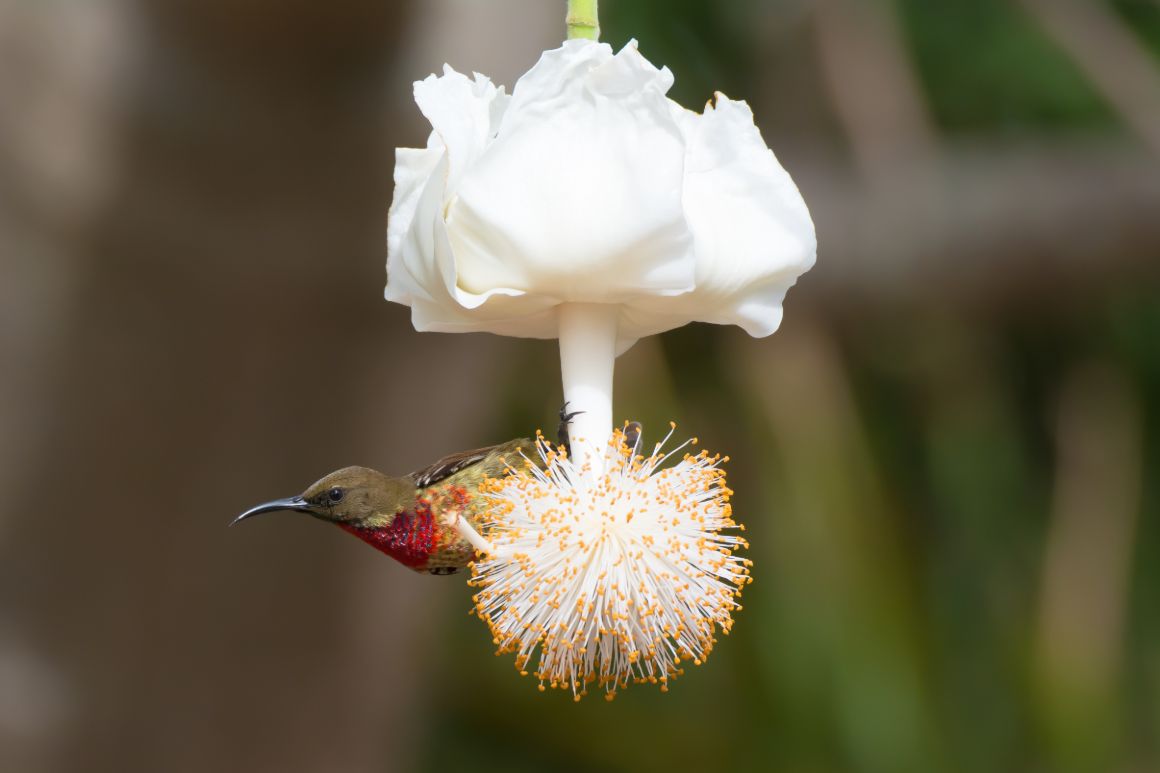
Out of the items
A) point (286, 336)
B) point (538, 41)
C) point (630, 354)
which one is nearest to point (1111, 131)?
point (630, 354)

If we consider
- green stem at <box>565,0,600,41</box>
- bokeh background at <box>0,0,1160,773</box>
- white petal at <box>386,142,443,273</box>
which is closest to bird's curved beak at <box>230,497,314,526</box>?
white petal at <box>386,142,443,273</box>

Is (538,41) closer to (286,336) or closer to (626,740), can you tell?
(286,336)

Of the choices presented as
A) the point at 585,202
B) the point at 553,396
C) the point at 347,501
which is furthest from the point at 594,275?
the point at 553,396

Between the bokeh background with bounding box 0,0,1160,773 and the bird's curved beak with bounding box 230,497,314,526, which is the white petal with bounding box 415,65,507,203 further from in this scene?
the bokeh background with bounding box 0,0,1160,773

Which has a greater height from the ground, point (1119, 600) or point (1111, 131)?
point (1111, 131)

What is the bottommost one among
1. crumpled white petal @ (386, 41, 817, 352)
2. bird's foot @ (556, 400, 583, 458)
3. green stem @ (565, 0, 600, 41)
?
bird's foot @ (556, 400, 583, 458)
